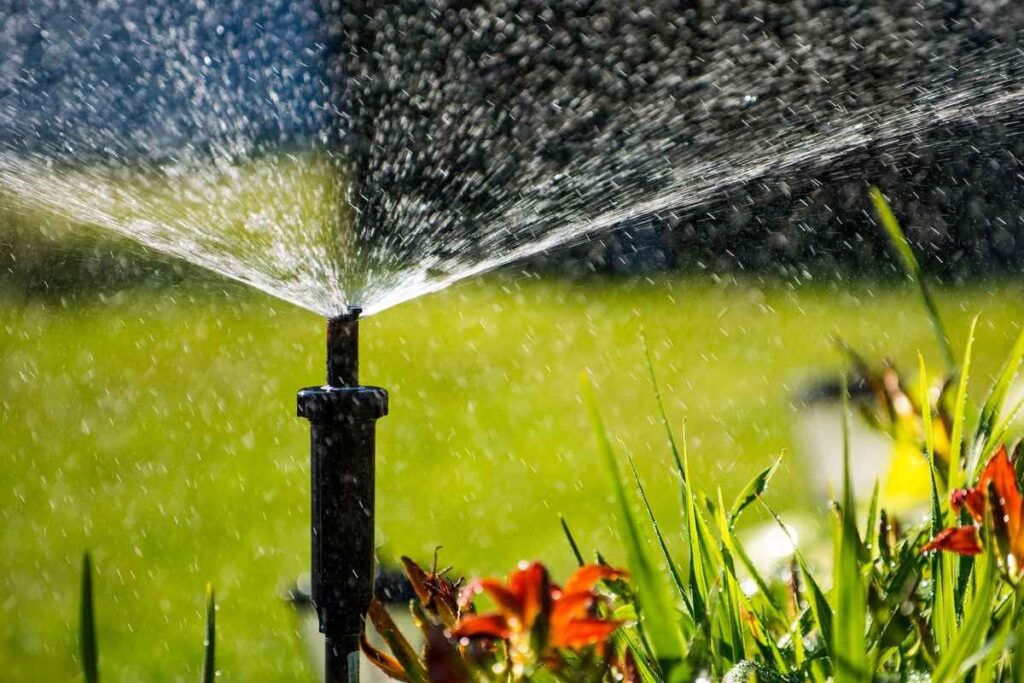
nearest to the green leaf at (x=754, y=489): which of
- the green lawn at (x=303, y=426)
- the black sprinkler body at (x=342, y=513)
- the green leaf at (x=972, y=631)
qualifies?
the green leaf at (x=972, y=631)

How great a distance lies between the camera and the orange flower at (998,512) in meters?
0.82

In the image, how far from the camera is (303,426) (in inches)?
201

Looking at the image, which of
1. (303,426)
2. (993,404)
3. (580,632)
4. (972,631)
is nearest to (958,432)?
(993,404)

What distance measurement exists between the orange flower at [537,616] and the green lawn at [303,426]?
2253mm

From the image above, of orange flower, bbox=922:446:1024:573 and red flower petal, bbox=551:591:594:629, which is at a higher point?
orange flower, bbox=922:446:1024:573

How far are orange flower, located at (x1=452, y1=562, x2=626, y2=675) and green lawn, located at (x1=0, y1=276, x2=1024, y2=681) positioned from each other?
88.7 inches

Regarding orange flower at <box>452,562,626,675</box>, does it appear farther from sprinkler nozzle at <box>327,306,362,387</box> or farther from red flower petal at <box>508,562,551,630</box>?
sprinkler nozzle at <box>327,306,362,387</box>

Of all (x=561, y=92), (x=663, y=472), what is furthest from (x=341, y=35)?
(x=663, y=472)

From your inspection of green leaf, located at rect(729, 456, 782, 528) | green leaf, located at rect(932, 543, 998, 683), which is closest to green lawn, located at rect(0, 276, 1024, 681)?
green leaf, located at rect(729, 456, 782, 528)

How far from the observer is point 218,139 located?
10711 millimetres

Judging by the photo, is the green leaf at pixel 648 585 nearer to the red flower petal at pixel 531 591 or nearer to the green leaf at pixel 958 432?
the red flower petal at pixel 531 591

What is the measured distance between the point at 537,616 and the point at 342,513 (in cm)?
46

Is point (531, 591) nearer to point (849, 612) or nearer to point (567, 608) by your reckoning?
point (567, 608)

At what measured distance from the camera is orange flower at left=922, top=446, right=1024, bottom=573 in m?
0.82
